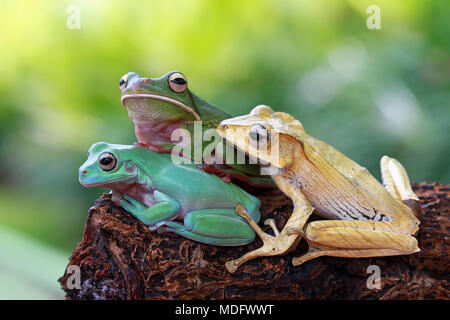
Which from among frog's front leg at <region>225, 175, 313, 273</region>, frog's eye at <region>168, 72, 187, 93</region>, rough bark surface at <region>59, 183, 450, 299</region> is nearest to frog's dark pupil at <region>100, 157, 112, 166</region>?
rough bark surface at <region>59, 183, 450, 299</region>

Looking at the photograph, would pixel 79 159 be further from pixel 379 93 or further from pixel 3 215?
pixel 379 93

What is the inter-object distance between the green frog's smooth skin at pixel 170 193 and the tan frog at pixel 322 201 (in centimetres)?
10

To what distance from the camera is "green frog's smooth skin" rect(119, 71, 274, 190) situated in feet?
6.48

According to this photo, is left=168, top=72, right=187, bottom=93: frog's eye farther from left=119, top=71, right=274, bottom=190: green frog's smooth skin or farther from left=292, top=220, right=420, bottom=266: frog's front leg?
left=292, top=220, right=420, bottom=266: frog's front leg

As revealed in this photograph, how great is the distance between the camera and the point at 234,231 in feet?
6.20

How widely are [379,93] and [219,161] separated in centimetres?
238

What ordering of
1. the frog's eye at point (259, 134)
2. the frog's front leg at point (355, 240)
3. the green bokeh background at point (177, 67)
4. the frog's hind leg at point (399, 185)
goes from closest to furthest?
the frog's front leg at point (355, 240) < the frog's eye at point (259, 134) < the frog's hind leg at point (399, 185) < the green bokeh background at point (177, 67)

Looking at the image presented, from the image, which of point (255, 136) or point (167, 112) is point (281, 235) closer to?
point (255, 136)

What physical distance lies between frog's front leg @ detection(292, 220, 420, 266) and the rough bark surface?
9 centimetres

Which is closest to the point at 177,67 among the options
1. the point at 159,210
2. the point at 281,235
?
the point at 159,210

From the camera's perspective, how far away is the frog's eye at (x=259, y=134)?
193 centimetres

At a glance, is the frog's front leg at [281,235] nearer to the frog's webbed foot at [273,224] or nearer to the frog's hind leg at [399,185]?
the frog's webbed foot at [273,224]

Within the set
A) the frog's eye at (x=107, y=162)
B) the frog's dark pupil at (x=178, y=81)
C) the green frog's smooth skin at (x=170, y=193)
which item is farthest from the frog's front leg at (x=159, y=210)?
the frog's dark pupil at (x=178, y=81)
